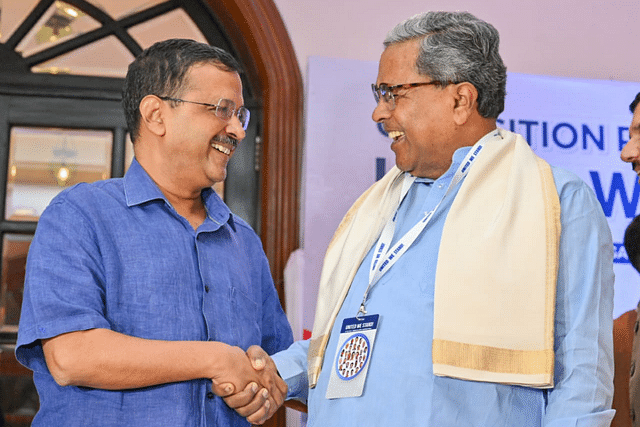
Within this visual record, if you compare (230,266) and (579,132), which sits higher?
(579,132)

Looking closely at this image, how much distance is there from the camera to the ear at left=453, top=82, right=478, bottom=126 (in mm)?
1888

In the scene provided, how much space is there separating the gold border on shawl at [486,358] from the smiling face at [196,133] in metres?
0.82

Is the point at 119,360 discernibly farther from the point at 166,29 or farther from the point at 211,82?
the point at 166,29

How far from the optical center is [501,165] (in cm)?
175

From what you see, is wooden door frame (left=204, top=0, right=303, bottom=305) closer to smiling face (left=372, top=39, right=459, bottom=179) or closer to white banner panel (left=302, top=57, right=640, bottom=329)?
white banner panel (left=302, top=57, right=640, bottom=329)

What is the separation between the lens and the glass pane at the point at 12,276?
3408 millimetres

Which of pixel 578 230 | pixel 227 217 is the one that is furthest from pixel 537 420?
pixel 227 217

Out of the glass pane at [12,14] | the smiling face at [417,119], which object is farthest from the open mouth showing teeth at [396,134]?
the glass pane at [12,14]

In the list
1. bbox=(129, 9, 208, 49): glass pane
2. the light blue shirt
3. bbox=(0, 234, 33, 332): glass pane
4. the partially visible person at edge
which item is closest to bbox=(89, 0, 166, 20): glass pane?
bbox=(129, 9, 208, 49): glass pane

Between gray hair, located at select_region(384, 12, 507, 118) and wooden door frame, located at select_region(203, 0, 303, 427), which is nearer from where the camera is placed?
gray hair, located at select_region(384, 12, 507, 118)

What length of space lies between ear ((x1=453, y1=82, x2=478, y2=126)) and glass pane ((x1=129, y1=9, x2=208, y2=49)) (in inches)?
81.9

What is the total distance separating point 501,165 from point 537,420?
22.5 inches

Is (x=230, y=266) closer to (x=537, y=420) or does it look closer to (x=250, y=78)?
(x=537, y=420)

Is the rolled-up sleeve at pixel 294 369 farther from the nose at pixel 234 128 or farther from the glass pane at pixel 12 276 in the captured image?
the glass pane at pixel 12 276
